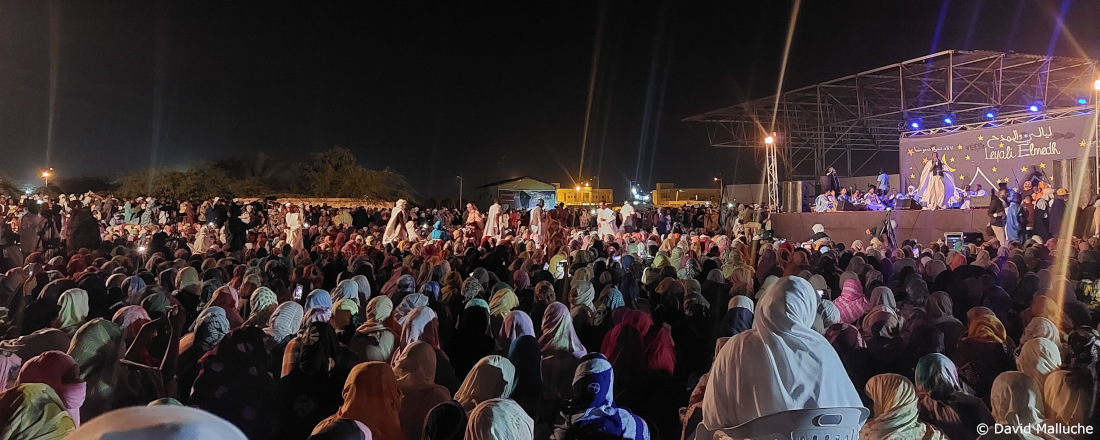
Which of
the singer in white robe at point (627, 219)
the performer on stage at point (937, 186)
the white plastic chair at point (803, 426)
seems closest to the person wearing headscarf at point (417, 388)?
the white plastic chair at point (803, 426)

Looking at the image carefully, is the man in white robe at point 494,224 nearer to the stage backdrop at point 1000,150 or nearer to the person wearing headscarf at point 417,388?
the person wearing headscarf at point 417,388

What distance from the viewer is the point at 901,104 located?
60.3 ft

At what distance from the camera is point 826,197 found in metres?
17.3

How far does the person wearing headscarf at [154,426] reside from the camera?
0.93 metres

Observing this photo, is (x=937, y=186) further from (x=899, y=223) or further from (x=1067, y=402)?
(x=1067, y=402)

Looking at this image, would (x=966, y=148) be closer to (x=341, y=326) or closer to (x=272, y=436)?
(x=341, y=326)

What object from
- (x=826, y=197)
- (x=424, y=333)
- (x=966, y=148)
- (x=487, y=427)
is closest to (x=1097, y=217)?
(x=826, y=197)

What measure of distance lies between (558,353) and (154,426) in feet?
9.82

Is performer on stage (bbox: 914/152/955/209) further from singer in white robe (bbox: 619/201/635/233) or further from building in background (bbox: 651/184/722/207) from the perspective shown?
building in background (bbox: 651/184/722/207)

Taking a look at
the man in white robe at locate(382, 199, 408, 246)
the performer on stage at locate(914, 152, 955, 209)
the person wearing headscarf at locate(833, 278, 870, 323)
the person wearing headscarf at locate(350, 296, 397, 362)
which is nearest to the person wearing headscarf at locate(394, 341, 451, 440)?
the person wearing headscarf at locate(350, 296, 397, 362)

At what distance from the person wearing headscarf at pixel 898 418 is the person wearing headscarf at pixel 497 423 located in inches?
56.0

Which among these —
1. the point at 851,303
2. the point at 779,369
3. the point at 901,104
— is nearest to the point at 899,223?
the point at 901,104

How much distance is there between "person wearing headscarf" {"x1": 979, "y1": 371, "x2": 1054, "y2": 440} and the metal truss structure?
1649cm

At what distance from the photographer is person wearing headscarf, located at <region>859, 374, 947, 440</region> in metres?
2.60
